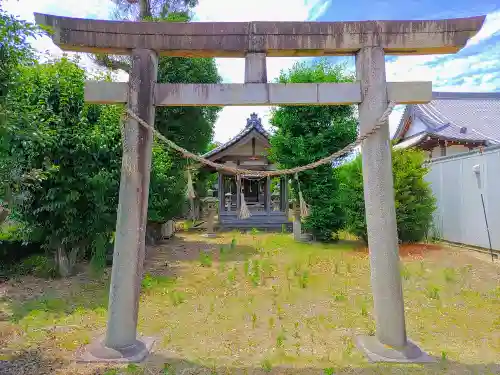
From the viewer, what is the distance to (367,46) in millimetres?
4129

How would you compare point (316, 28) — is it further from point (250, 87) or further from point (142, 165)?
point (142, 165)

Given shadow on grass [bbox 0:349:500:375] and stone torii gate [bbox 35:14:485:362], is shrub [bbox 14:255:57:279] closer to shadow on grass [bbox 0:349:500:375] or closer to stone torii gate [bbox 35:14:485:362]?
shadow on grass [bbox 0:349:500:375]

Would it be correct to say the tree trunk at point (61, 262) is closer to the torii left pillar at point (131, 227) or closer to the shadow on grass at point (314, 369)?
the torii left pillar at point (131, 227)

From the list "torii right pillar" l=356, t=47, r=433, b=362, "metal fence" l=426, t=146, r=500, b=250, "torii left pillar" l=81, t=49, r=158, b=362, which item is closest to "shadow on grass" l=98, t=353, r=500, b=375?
"torii right pillar" l=356, t=47, r=433, b=362

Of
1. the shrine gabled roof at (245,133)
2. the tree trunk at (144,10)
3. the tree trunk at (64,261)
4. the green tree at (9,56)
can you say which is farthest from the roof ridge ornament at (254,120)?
the green tree at (9,56)

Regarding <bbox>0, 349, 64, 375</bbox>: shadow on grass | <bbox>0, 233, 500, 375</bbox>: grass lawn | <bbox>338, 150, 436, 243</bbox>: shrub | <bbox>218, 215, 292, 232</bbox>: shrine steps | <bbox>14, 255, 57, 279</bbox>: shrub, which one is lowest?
<bbox>0, 349, 64, 375</bbox>: shadow on grass

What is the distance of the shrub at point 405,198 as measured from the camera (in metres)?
10.1

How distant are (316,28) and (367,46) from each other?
0.63 m

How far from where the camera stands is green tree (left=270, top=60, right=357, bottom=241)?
11.8 meters

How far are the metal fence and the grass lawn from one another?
91 cm

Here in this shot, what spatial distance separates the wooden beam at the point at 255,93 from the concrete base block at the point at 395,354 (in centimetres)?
279

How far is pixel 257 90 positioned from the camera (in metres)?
4.10

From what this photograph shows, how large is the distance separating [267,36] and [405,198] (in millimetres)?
7610

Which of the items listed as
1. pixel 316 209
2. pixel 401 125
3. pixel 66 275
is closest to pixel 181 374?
pixel 66 275
